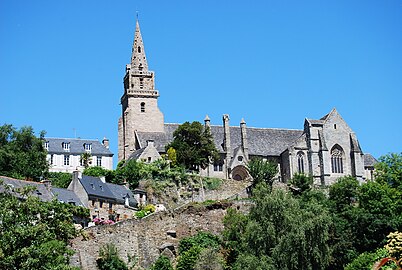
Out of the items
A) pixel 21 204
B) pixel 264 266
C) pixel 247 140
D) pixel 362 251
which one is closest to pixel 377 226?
pixel 362 251

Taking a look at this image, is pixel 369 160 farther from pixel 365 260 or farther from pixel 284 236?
pixel 284 236

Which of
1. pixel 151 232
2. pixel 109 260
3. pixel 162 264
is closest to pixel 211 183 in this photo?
pixel 151 232

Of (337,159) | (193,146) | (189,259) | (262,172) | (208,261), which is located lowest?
(208,261)

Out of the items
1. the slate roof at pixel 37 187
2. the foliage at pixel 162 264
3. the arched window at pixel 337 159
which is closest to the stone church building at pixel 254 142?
the arched window at pixel 337 159

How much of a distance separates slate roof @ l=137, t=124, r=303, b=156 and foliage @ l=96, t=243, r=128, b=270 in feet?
100

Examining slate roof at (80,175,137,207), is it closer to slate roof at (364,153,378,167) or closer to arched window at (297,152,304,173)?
arched window at (297,152,304,173)

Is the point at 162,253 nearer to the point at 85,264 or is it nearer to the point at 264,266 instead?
the point at 85,264

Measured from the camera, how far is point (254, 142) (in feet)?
298

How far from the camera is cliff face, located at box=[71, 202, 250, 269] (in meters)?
54.0

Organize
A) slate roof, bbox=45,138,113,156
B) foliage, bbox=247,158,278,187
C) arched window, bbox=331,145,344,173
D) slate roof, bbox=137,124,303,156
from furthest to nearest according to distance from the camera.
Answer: slate roof, bbox=137,124,303,156 < arched window, bbox=331,145,344,173 < slate roof, bbox=45,138,113,156 < foliage, bbox=247,158,278,187

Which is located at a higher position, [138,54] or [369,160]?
[138,54]

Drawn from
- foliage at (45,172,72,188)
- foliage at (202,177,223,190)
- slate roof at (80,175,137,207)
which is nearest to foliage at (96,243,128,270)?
slate roof at (80,175,137,207)

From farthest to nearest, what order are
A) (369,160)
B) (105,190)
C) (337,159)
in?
(369,160), (337,159), (105,190)

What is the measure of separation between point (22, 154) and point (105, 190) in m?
9.83
